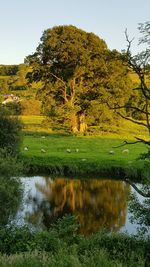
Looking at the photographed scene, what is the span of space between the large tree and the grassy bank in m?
15.0

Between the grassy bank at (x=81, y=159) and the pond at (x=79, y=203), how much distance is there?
2.28m

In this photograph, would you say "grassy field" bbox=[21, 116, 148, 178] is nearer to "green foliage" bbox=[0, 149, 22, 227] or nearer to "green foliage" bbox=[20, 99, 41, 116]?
"green foliage" bbox=[0, 149, 22, 227]

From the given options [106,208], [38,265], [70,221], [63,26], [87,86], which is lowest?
[106,208]

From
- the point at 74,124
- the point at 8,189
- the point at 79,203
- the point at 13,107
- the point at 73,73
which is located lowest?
the point at 79,203

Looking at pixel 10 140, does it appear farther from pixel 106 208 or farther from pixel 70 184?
pixel 106 208

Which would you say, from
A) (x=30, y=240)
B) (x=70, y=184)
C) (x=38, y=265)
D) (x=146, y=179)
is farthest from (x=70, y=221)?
(x=70, y=184)

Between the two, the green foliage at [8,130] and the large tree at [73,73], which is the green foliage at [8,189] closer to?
the green foliage at [8,130]

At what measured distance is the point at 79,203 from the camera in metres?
33.3

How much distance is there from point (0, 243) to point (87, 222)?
11725 mm

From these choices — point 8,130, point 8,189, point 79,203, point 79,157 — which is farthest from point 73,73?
point 8,189

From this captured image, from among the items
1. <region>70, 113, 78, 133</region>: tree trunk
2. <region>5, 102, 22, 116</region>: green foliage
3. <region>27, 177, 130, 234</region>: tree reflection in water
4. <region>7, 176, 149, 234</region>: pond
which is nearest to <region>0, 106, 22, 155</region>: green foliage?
<region>5, 102, 22, 116</region>: green foliage

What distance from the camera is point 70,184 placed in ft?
126

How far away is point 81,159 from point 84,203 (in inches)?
501

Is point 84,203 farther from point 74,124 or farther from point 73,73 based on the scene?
point 73,73
